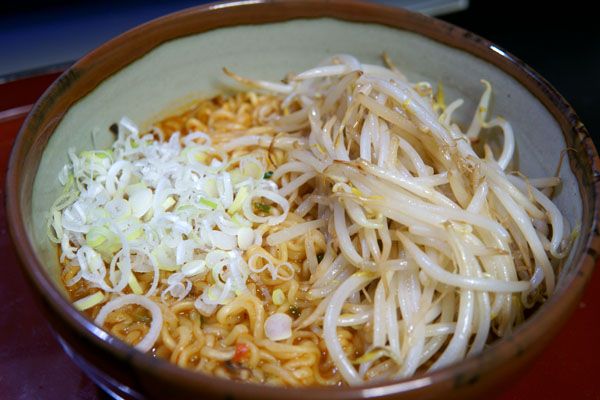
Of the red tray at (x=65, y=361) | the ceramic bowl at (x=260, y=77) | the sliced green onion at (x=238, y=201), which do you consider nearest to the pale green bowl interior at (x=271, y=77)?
→ the ceramic bowl at (x=260, y=77)

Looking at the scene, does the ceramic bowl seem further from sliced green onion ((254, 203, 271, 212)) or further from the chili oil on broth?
sliced green onion ((254, 203, 271, 212))

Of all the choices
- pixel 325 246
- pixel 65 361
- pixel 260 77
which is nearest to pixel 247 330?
pixel 325 246

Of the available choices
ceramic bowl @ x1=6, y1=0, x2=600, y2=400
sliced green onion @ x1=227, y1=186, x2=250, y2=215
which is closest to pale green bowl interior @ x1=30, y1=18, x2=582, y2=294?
ceramic bowl @ x1=6, y1=0, x2=600, y2=400

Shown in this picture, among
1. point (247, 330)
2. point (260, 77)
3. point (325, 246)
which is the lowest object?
point (247, 330)

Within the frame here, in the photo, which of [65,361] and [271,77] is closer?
[65,361]

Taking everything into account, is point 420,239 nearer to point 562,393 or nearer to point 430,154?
point 430,154

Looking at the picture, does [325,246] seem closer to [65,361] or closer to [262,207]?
[262,207]
